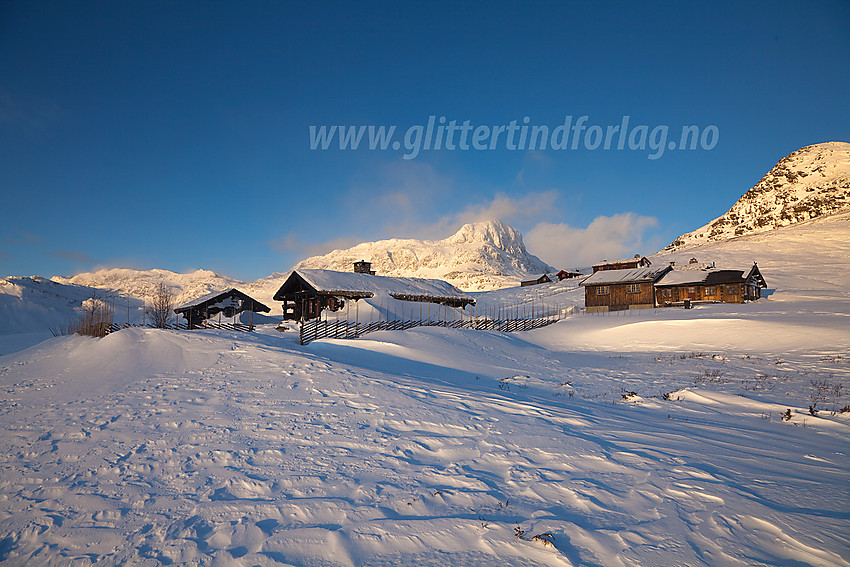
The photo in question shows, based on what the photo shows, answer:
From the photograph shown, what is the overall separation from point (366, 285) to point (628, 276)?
31179 millimetres

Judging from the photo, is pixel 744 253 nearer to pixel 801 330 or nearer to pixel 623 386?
pixel 801 330

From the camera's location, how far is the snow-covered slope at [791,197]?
108131 mm

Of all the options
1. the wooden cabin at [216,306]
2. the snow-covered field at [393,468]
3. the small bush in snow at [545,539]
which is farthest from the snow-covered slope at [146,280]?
the small bush in snow at [545,539]

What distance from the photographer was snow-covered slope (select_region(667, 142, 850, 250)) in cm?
10813

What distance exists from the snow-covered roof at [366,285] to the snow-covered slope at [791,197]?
97.3 metres

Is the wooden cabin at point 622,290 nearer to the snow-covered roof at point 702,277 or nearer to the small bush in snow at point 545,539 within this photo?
the snow-covered roof at point 702,277

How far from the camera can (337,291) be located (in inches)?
1294

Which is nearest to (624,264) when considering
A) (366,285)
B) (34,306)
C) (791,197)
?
(366,285)

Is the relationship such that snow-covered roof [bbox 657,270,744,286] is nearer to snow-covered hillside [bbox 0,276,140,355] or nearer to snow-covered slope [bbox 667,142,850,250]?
snow-covered hillside [bbox 0,276,140,355]

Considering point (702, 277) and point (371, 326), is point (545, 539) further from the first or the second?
point (702, 277)

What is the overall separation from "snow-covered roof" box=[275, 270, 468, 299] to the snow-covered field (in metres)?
21.4

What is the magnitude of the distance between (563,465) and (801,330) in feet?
83.4

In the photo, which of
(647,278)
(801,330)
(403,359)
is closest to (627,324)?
(801,330)

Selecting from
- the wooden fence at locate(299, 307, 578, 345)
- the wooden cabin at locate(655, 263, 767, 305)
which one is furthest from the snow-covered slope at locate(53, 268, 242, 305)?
the wooden cabin at locate(655, 263, 767, 305)
